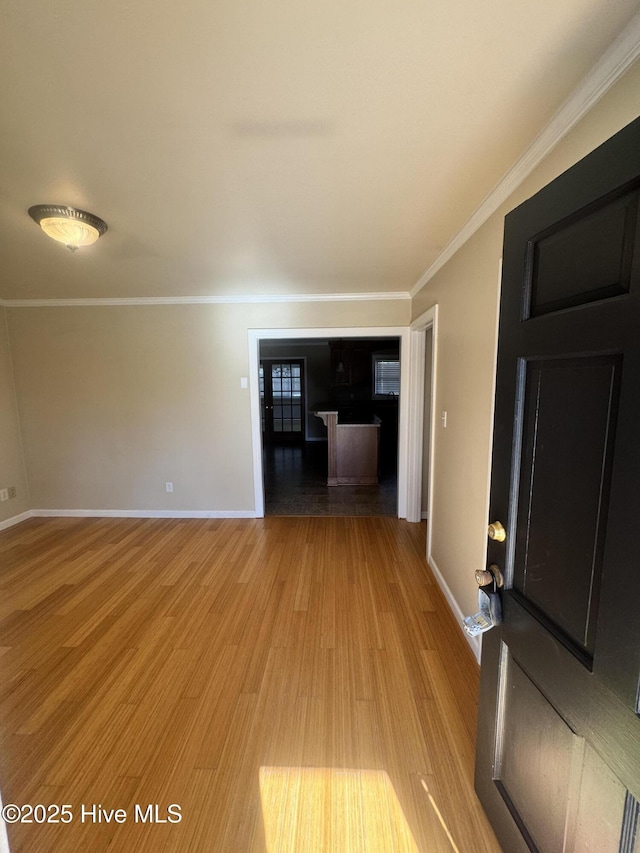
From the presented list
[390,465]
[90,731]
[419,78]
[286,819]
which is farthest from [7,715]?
[390,465]

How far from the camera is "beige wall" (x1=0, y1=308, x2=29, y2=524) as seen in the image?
349cm

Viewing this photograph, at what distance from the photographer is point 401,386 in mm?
3406

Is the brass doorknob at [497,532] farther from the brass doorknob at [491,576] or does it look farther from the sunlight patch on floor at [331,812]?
the sunlight patch on floor at [331,812]

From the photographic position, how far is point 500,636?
1.00 m

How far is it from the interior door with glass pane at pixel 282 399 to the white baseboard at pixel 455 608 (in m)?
5.71

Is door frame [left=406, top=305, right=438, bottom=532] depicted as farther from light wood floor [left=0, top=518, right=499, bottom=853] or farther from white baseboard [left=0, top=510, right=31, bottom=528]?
white baseboard [left=0, top=510, right=31, bottom=528]

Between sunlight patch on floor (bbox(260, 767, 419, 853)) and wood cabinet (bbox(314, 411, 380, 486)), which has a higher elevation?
wood cabinet (bbox(314, 411, 380, 486))

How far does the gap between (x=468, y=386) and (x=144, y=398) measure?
3255mm

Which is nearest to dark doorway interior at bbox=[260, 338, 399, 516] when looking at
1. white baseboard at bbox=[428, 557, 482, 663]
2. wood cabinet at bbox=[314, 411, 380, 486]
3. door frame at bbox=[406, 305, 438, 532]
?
wood cabinet at bbox=[314, 411, 380, 486]

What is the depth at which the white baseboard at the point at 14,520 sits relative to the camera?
3.47m

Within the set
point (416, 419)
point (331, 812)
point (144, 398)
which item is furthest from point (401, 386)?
point (331, 812)

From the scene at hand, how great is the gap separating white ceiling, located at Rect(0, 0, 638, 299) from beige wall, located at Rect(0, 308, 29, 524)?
88.9 inches

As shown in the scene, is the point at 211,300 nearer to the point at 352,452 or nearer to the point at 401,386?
the point at 401,386

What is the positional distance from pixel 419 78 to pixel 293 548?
9.82 feet
